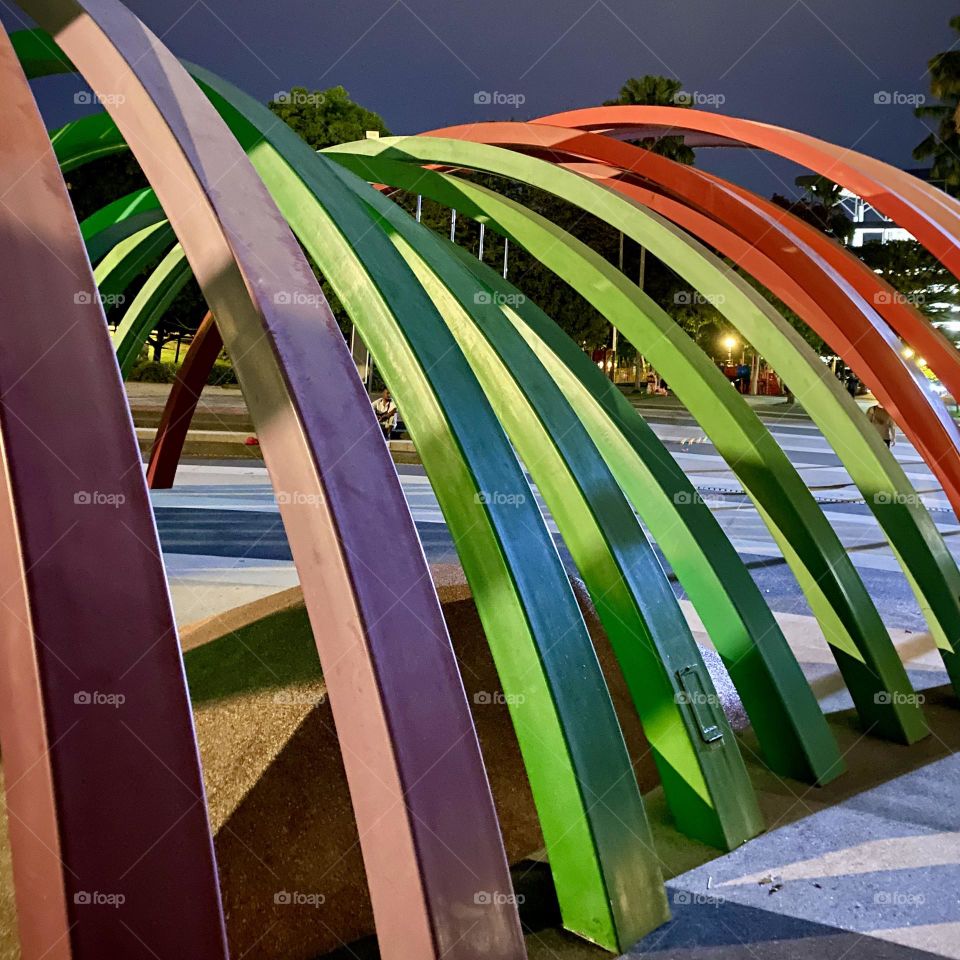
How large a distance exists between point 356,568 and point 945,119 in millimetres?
36679

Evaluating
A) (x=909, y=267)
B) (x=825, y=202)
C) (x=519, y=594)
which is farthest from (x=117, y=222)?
(x=825, y=202)

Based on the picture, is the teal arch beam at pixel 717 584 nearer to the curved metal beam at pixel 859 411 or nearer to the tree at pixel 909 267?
the curved metal beam at pixel 859 411

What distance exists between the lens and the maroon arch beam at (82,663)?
2.07 meters

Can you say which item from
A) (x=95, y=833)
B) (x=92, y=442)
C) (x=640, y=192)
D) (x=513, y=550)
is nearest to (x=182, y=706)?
(x=95, y=833)

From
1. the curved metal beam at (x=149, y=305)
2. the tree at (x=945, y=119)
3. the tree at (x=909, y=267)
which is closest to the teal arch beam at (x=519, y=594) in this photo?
the curved metal beam at (x=149, y=305)

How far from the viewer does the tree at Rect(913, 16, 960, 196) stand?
29766 mm

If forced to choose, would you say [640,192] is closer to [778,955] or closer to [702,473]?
[778,955]

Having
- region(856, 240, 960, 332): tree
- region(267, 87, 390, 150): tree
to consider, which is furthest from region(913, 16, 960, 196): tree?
region(267, 87, 390, 150): tree

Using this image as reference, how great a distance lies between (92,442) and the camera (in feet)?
7.55

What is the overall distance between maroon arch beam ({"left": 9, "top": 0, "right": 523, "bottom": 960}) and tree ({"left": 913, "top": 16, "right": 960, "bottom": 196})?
3020 centimetres

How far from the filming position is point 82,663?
7.09ft

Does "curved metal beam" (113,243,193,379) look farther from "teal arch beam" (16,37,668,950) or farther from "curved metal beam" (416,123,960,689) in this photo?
"teal arch beam" (16,37,668,950)

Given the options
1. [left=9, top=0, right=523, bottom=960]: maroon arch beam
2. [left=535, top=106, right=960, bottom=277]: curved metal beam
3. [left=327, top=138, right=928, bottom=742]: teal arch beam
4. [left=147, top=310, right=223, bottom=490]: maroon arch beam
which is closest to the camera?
[left=9, top=0, right=523, bottom=960]: maroon arch beam

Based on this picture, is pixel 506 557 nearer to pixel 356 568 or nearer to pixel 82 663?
pixel 356 568
